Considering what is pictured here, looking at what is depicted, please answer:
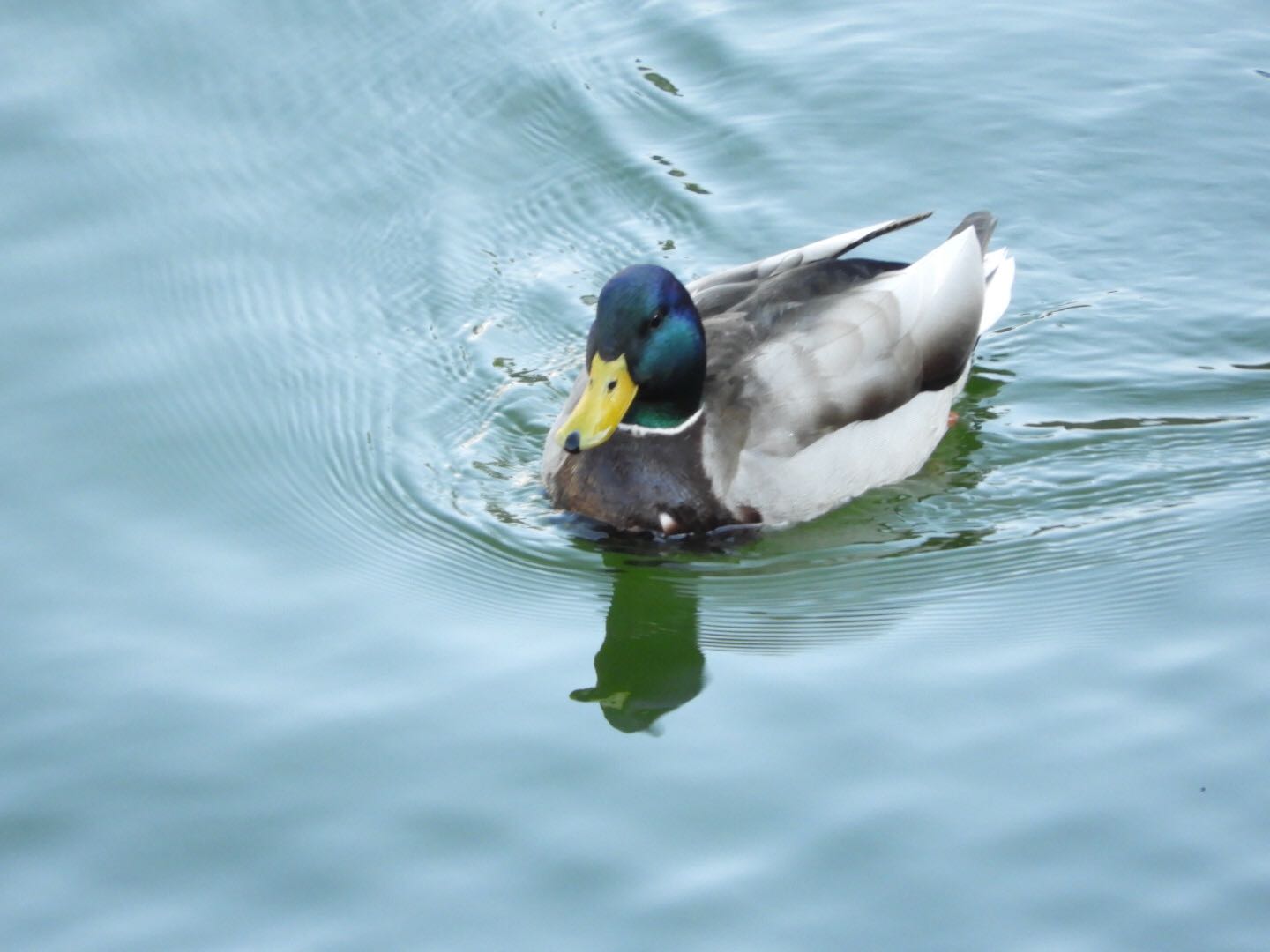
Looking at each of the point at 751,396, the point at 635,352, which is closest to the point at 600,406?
the point at 635,352

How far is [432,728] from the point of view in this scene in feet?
20.4

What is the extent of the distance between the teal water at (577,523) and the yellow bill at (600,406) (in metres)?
0.49

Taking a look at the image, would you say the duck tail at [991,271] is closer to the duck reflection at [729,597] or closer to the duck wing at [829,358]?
the duck wing at [829,358]

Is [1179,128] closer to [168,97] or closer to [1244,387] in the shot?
[1244,387]

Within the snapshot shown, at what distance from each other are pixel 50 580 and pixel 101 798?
4.41 feet

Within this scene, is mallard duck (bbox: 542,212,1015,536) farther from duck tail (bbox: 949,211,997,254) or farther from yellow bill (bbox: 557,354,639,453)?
duck tail (bbox: 949,211,997,254)

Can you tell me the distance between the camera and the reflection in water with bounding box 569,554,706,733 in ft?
21.4

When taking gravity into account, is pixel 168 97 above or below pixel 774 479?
above

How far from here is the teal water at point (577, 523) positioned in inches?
219

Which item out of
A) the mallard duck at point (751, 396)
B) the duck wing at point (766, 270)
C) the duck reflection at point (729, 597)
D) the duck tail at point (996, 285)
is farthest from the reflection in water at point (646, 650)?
the duck tail at point (996, 285)

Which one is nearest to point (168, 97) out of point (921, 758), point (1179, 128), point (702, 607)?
point (702, 607)

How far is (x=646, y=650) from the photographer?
6.97 m

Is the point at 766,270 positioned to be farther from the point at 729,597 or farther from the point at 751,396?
the point at 729,597

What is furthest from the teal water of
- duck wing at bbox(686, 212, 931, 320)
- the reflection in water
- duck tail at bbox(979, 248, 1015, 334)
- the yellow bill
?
duck wing at bbox(686, 212, 931, 320)
